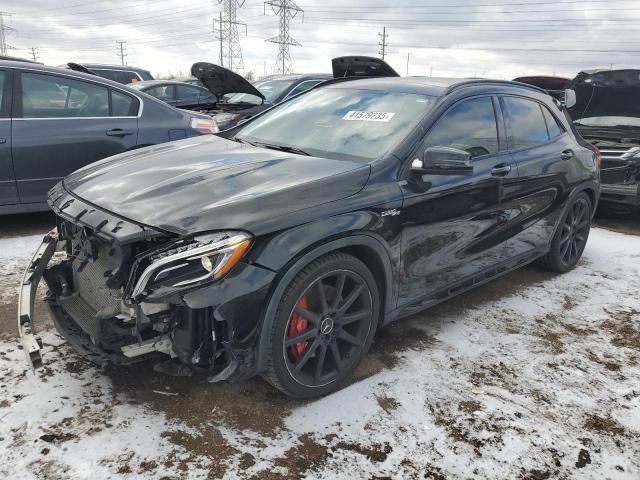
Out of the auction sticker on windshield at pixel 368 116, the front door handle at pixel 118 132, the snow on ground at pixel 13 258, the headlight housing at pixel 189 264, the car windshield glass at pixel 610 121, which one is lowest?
the snow on ground at pixel 13 258

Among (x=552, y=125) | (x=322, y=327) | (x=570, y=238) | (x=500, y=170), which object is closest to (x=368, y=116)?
(x=500, y=170)

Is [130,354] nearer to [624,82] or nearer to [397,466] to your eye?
[397,466]

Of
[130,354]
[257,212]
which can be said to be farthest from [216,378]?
[257,212]

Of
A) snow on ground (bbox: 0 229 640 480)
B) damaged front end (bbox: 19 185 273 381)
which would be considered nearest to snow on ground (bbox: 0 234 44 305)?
snow on ground (bbox: 0 229 640 480)

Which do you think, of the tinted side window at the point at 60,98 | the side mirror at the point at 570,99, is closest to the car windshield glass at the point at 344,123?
the tinted side window at the point at 60,98

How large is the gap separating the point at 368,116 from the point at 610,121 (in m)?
5.82

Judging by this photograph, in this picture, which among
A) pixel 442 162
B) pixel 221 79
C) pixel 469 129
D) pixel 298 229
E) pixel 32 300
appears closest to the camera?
pixel 298 229

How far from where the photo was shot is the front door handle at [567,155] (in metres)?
4.58

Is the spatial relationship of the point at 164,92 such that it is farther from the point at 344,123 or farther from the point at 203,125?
the point at 344,123

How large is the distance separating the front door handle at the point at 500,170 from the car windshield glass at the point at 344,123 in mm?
695

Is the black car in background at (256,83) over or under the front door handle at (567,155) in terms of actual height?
over

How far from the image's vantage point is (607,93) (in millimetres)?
7574

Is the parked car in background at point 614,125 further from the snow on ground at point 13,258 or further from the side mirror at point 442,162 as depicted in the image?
the snow on ground at point 13,258

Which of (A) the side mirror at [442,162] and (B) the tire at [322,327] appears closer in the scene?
(B) the tire at [322,327]
